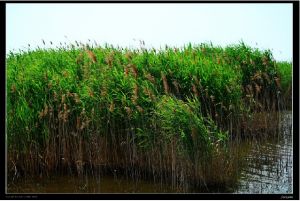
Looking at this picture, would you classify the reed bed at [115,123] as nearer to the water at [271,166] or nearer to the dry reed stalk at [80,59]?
the dry reed stalk at [80,59]

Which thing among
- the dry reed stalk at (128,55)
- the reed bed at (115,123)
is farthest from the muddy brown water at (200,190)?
the dry reed stalk at (128,55)

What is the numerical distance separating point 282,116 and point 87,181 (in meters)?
2.76

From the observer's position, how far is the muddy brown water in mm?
5359

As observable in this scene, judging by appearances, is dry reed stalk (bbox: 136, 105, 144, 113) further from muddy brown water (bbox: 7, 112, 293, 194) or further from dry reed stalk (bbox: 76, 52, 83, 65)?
dry reed stalk (bbox: 76, 52, 83, 65)

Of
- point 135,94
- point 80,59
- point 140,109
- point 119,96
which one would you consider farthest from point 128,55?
point 140,109

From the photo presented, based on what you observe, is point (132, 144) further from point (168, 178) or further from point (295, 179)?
point (295, 179)

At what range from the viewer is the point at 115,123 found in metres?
6.00

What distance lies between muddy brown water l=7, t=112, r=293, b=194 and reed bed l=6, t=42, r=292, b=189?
10 centimetres

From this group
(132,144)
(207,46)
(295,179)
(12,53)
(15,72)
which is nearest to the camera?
(295,179)

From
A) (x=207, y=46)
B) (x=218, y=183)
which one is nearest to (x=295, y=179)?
(x=218, y=183)

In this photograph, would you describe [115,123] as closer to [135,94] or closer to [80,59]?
[135,94]

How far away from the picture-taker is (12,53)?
7105mm

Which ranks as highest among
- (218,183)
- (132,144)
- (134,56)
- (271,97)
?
(134,56)

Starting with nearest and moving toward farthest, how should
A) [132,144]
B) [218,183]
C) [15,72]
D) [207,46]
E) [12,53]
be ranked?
1. [218,183]
2. [132,144]
3. [15,72]
4. [12,53]
5. [207,46]
